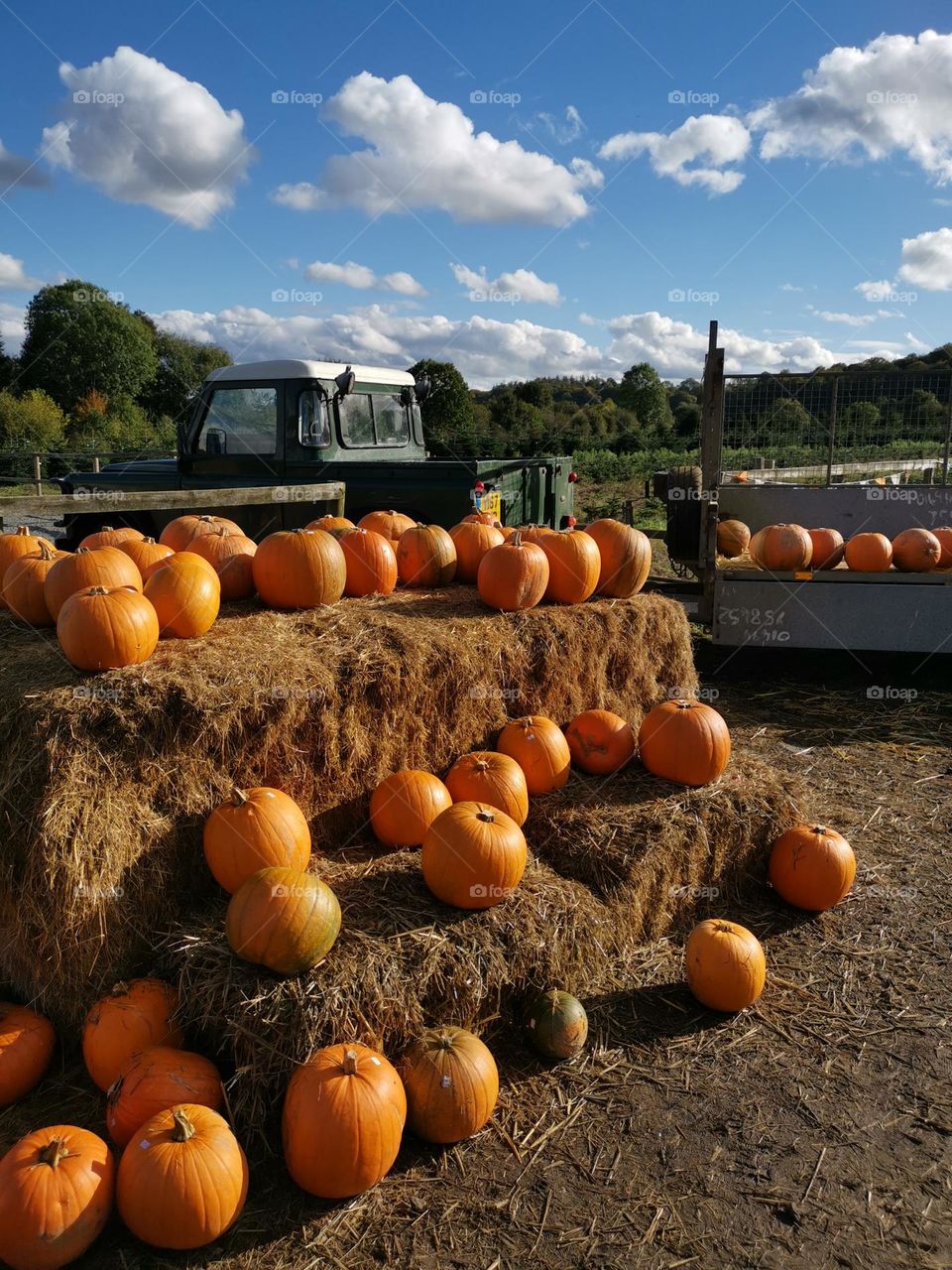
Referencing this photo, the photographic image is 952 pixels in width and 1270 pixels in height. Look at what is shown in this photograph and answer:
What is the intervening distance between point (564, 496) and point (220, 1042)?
822 cm

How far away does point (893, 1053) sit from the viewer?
313 centimetres

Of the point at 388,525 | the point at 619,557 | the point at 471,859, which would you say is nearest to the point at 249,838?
the point at 471,859

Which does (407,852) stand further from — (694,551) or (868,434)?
(868,434)

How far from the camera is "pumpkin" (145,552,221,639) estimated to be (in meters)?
3.57

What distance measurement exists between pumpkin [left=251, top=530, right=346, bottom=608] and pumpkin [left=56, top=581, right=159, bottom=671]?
0.90 m

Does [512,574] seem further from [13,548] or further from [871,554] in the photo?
[871,554]

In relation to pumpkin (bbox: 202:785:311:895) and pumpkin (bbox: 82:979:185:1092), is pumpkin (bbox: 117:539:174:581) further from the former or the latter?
pumpkin (bbox: 82:979:185:1092)

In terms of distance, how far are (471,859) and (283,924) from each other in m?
0.74

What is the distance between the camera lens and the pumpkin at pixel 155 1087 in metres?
2.52

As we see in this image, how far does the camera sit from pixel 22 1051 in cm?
286

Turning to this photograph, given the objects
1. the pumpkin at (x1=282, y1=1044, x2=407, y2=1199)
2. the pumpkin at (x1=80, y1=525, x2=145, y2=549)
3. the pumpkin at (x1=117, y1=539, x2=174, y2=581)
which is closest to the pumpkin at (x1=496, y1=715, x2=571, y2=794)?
the pumpkin at (x1=282, y1=1044, x2=407, y2=1199)

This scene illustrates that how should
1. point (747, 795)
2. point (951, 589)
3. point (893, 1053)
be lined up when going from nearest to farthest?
point (893, 1053)
point (747, 795)
point (951, 589)

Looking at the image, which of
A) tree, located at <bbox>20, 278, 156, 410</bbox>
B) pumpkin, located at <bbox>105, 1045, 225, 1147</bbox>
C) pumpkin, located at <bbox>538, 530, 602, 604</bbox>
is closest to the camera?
pumpkin, located at <bbox>105, 1045, 225, 1147</bbox>

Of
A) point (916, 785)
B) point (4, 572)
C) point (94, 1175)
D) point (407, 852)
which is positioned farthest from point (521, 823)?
point (916, 785)
